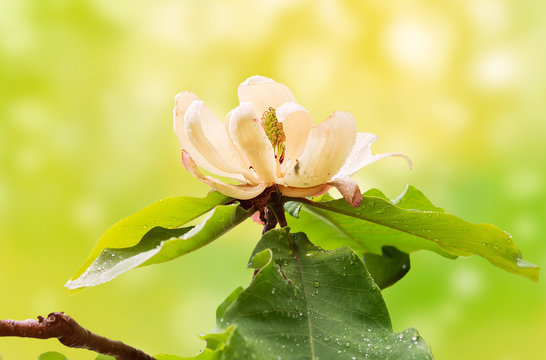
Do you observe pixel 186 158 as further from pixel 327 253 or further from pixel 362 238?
pixel 362 238

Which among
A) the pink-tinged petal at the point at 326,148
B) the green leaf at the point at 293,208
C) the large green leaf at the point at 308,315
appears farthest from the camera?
the green leaf at the point at 293,208

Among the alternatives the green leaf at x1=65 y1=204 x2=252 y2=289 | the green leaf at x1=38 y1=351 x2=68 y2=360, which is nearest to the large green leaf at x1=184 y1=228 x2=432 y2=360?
the green leaf at x1=65 y1=204 x2=252 y2=289

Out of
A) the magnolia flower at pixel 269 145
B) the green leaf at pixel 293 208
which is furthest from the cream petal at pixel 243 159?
the green leaf at pixel 293 208

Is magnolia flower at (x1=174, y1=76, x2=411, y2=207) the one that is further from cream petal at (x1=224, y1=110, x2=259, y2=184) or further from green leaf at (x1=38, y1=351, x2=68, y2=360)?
green leaf at (x1=38, y1=351, x2=68, y2=360)

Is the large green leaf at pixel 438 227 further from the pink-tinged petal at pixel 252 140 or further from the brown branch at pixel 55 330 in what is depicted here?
the brown branch at pixel 55 330

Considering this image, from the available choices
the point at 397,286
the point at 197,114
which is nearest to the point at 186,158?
the point at 197,114

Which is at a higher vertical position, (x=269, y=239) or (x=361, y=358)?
(x=269, y=239)
